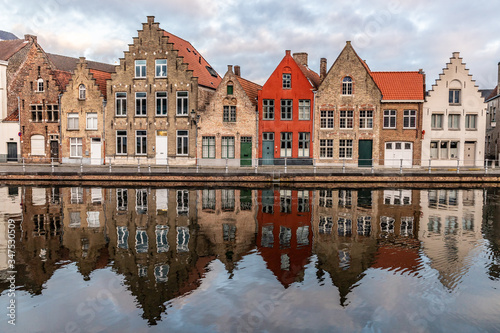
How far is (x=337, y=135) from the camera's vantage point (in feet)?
123

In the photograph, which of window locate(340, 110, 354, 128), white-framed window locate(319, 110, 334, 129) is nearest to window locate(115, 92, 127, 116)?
white-framed window locate(319, 110, 334, 129)

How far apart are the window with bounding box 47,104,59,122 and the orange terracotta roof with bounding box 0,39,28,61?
33.4ft

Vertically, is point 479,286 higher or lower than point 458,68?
lower

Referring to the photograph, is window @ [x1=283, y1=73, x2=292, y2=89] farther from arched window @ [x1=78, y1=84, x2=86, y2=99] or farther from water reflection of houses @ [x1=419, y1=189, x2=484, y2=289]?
arched window @ [x1=78, y1=84, x2=86, y2=99]

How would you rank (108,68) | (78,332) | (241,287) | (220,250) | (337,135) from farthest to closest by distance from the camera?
(108,68) → (337,135) → (220,250) → (241,287) → (78,332)

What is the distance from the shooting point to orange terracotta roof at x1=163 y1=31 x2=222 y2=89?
132 ft

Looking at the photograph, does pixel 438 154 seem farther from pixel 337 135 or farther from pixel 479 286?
pixel 479 286

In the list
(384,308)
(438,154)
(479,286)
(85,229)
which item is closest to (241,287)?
(384,308)

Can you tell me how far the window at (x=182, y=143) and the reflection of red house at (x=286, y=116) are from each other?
6905 millimetres

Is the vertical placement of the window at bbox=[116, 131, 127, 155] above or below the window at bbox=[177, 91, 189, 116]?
below

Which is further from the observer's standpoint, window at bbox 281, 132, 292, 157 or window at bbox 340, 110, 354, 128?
window at bbox 281, 132, 292, 157

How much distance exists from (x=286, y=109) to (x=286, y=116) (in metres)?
0.65

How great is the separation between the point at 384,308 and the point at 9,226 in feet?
45.1

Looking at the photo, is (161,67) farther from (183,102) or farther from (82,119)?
(82,119)
